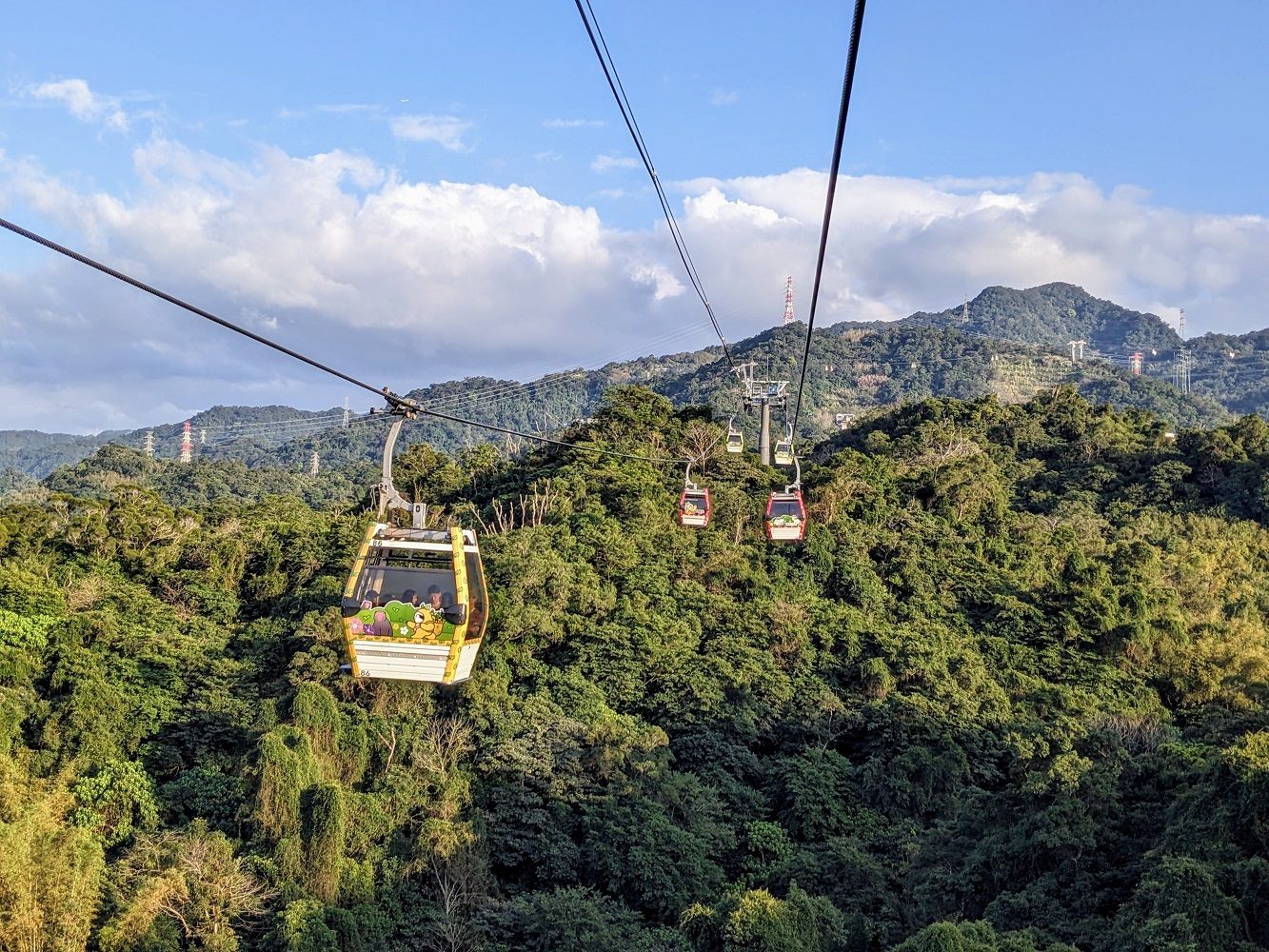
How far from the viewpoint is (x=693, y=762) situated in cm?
3127

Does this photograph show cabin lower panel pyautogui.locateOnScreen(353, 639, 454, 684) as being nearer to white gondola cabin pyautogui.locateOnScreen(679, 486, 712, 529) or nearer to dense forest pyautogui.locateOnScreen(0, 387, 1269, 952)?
dense forest pyautogui.locateOnScreen(0, 387, 1269, 952)

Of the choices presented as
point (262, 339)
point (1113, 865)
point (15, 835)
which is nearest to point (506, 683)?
point (15, 835)

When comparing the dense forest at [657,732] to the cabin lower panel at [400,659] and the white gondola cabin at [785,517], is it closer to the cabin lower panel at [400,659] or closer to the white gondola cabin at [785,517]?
the white gondola cabin at [785,517]

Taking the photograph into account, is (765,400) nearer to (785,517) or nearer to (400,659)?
(785,517)

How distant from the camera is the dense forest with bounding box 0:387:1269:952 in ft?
73.4

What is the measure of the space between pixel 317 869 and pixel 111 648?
10.4 meters

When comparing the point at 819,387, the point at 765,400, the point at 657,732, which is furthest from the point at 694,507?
the point at 819,387

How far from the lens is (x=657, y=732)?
3098 cm

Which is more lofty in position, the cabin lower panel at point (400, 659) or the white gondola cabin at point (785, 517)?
the white gondola cabin at point (785, 517)

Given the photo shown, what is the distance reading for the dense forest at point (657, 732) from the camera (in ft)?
73.4

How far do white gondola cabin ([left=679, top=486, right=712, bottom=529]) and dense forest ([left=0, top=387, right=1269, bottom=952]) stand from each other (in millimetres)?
7008

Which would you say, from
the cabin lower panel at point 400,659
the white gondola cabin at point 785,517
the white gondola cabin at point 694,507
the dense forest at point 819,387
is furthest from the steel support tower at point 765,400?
the dense forest at point 819,387

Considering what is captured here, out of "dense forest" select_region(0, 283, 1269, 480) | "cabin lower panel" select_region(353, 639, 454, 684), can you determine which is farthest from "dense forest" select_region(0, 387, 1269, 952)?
"dense forest" select_region(0, 283, 1269, 480)

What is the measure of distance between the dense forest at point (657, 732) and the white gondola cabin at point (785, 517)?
21.7 feet
